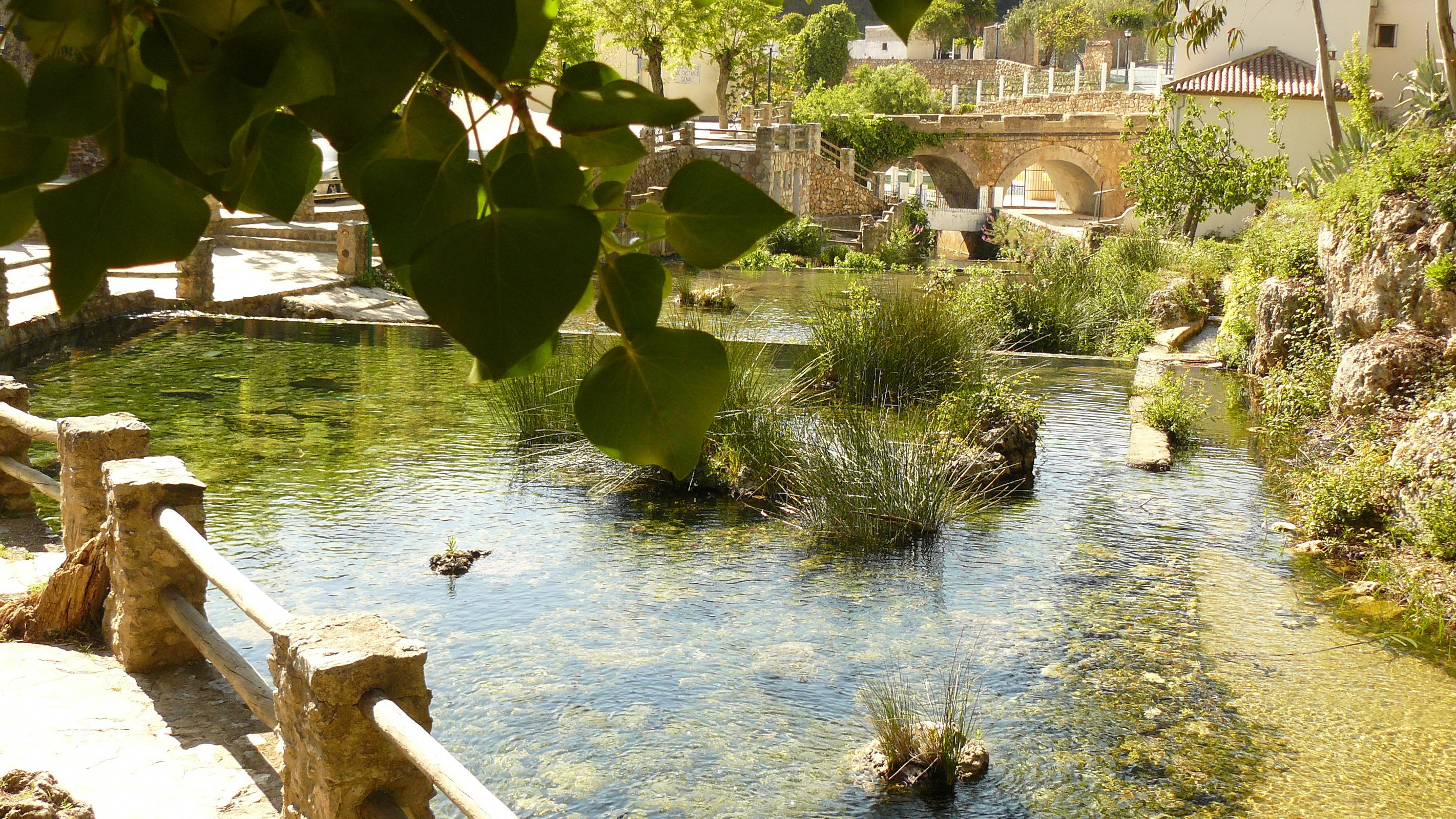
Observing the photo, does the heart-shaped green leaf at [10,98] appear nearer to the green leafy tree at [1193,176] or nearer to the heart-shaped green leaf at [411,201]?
the heart-shaped green leaf at [411,201]

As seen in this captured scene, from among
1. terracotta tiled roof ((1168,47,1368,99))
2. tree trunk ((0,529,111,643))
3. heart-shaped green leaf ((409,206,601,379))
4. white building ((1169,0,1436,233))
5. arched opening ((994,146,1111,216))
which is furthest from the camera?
arched opening ((994,146,1111,216))

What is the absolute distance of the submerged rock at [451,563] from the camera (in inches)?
212

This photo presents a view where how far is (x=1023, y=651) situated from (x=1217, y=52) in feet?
74.3

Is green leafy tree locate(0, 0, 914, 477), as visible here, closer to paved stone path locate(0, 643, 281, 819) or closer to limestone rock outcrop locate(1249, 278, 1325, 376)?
paved stone path locate(0, 643, 281, 819)

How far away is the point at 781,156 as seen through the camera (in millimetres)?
25594

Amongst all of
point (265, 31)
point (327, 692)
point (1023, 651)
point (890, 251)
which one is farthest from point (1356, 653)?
point (890, 251)

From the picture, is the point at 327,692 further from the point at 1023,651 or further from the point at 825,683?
the point at 1023,651

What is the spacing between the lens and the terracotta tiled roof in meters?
21.6

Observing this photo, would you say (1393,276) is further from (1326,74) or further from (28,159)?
(28,159)

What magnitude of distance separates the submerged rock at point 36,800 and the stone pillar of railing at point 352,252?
11.7 meters

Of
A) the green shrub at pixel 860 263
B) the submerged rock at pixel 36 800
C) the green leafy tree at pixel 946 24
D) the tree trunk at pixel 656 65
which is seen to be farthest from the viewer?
the green leafy tree at pixel 946 24

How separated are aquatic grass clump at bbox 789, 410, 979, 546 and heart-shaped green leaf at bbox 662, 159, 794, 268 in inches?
223

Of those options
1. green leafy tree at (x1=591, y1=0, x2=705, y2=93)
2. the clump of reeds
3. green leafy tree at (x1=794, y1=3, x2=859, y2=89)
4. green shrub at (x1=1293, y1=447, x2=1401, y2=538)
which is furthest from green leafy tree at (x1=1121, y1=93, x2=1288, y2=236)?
green leafy tree at (x1=794, y1=3, x2=859, y2=89)

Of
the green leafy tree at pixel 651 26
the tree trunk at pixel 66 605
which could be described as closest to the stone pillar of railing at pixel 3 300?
the tree trunk at pixel 66 605
